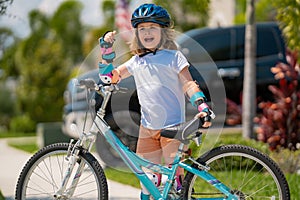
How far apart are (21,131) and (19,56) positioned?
8.66 metres

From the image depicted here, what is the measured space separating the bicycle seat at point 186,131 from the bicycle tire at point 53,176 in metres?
0.51

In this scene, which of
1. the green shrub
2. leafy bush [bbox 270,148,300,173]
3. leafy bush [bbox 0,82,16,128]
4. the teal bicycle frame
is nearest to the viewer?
the teal bicycle frame

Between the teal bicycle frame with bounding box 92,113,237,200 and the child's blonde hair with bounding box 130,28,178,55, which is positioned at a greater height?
the child's blonde hair with bounding box 130,28,178,55

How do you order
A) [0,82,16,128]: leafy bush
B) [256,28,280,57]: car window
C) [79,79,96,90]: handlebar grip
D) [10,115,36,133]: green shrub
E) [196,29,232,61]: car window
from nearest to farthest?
[79,79,96,90]: handlebar grip, [196,29,232,61]: car window, [256,28,280,57]: car window, [10,115,36,133]: green shrub, [0,82,16,128]: leafy bush

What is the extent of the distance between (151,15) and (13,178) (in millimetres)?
4607

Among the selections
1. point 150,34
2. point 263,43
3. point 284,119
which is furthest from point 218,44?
point 150,34

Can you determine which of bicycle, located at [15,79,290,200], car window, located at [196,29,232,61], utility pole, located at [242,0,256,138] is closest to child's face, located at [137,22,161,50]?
bicycle, located at [15,79,290,200]

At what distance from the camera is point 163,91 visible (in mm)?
4746

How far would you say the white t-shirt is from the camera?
4742 millimetres

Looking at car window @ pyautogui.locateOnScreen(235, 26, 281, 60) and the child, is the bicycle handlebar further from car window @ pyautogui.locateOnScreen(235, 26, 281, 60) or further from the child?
car window @ pyautogui.locateOnScreen(235, 26, 281, 60)

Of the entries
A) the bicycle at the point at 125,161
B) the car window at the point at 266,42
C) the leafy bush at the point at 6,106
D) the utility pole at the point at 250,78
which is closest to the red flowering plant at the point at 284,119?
the utility pole at the point at 250,78

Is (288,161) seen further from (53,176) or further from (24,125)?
(24,125)

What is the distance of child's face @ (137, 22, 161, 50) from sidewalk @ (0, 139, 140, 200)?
7.97 ft

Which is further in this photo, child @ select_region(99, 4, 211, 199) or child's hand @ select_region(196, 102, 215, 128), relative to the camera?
child @ select_region(99, 4, 211, 199)
